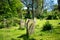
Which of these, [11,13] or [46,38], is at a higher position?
[11,13]

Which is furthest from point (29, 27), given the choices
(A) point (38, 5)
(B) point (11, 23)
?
(A) point (38, 5)

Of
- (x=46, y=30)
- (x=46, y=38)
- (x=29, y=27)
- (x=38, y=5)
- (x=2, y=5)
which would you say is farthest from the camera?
(x=38, y=5)

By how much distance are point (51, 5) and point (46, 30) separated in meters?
37.6

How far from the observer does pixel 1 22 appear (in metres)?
23.8

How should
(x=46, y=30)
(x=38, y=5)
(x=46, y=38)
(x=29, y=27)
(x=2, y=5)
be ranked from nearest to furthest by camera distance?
(x=46, y=38), (x=29, y=27), (x=46, y=30), (x=2, y=5), (x=38, y=5)

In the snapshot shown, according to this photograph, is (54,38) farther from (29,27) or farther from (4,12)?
(4,12)

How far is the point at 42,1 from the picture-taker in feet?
168

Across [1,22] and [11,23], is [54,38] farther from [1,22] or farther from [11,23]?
[1,22]

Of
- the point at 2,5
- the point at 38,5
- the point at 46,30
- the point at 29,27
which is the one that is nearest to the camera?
the point at 29,27

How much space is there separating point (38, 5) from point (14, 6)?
28.0 m

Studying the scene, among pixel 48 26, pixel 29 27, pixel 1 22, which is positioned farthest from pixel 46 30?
pixel 1 22

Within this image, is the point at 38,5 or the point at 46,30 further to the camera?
the point at 38,5

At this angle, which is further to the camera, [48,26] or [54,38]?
[48,26]

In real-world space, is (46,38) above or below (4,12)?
below
